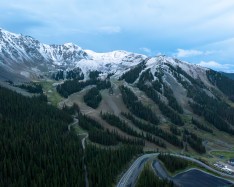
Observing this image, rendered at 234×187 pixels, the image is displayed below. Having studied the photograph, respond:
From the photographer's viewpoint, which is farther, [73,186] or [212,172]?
[212,172]

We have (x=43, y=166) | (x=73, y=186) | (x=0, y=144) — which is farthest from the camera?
(x=0, y=144)

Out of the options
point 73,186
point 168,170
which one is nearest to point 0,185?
point 73,186

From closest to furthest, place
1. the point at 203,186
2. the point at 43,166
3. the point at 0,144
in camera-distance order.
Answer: the point at 203,186 → the point at 43,166 → the point at 0,144

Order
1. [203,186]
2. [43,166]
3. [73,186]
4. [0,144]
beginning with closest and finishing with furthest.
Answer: [73,186], [203,186], [43,166], [0,144]

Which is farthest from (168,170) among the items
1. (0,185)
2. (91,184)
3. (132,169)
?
(0,185)

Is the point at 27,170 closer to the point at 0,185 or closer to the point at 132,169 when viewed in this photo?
the point at 0,185

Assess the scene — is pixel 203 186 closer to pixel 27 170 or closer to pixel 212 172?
pixel 212 172

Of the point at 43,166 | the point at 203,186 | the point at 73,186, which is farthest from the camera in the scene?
the point at 43,166

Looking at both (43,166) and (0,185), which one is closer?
(0,185)
